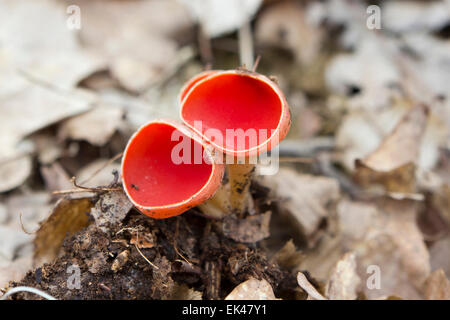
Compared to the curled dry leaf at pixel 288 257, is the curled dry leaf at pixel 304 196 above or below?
above

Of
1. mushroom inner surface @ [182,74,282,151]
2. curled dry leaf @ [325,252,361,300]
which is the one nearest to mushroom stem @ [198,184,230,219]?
mushroom inner surface @ [182,74,282,151]

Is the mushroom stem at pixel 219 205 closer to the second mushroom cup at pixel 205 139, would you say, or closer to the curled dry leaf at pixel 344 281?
the second mushroom cup at pixel 205 139

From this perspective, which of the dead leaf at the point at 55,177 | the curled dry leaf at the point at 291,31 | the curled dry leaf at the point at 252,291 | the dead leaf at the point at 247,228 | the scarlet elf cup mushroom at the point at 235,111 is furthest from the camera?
the curled dry leaf at the point at 291,31

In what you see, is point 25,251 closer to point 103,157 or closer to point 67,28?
point 103,157

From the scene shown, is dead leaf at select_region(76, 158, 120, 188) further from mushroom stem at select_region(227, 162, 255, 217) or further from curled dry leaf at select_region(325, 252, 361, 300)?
curled dry leaf at select_region(325, 252, 361, 300)

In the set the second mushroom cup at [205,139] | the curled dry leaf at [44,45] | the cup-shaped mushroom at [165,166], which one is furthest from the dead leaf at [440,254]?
the curled dry leaf at [44,45]
